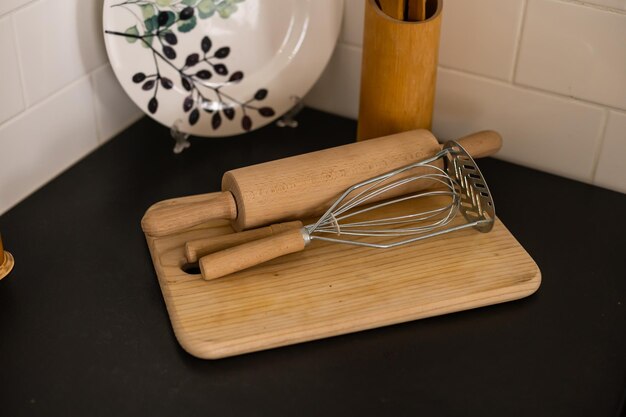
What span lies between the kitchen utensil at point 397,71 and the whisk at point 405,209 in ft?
0.23

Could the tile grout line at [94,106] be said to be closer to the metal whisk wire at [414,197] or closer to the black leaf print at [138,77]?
the black leaf print at [138,77]

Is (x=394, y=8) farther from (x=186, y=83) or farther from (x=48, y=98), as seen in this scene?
(x=48, y=98)

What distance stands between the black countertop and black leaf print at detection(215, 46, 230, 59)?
161 millimetres

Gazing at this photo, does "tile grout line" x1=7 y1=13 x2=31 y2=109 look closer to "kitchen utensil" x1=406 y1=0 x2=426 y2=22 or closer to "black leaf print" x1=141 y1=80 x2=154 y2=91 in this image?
"black leaf print" x1=141 y1=80 x2=154 y2=91

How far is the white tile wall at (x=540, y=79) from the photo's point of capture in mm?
977

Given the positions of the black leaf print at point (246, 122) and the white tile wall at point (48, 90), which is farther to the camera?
the black leaf print at point (246, 122)

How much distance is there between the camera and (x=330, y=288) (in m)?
0.85

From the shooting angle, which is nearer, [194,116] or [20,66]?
[20,66]

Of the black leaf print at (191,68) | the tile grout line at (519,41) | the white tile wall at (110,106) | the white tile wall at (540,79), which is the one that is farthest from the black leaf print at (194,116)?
the tile grout line at (519,41)

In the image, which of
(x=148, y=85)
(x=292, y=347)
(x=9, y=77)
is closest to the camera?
(x=292, y=347)

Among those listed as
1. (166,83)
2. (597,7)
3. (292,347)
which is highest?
(597,7)

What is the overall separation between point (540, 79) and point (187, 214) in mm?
445

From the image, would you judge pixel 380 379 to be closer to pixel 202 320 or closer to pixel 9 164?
pixel 202 320

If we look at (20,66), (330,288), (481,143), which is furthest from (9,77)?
(481,143)
